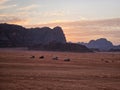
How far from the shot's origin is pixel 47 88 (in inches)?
777

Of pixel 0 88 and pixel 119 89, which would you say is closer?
pixel 0 88

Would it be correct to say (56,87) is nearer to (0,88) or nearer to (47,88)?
(47,88)

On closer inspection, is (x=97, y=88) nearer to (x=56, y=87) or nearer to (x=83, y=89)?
(x=83, y=89)

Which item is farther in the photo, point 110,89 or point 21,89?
point 110,89

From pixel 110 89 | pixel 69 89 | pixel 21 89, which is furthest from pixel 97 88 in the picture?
pixel 21 89

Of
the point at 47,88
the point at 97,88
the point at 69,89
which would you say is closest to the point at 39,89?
the point at 47,88

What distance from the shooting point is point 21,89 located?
1875 cm

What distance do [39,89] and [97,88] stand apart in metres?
4.51

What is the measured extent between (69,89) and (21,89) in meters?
3.41

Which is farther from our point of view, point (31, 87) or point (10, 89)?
point (31, 87)

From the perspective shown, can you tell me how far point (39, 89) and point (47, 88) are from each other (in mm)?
889

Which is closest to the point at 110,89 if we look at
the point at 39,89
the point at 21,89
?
the point at 39,89

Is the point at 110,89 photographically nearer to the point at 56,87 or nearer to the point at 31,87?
the point at 56,87

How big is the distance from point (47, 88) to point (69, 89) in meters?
1.58
